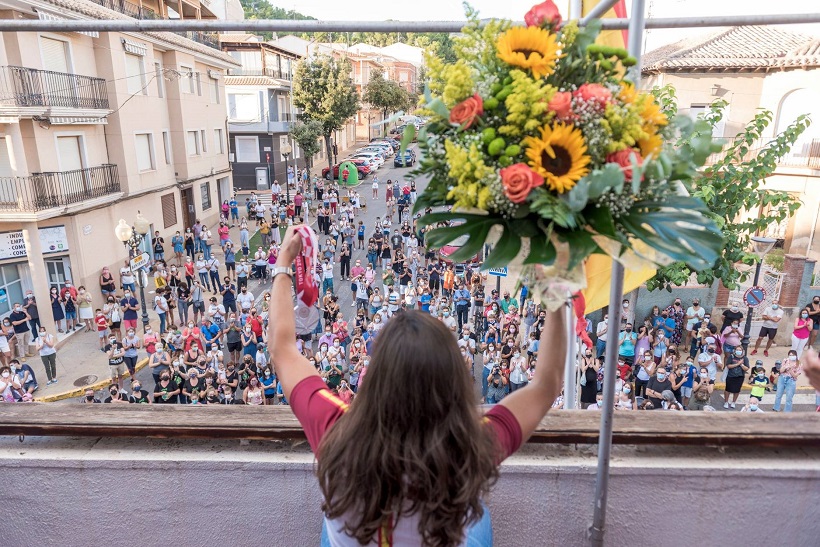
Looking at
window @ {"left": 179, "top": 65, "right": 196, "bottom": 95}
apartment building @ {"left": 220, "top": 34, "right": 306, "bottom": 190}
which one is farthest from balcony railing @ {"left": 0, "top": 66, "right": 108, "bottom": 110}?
apartment building @ {"left": 220, "top": 34, "right": 306, "bottom": 190}

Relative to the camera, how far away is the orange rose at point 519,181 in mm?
1268

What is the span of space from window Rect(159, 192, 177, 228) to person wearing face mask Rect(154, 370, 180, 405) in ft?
38.9

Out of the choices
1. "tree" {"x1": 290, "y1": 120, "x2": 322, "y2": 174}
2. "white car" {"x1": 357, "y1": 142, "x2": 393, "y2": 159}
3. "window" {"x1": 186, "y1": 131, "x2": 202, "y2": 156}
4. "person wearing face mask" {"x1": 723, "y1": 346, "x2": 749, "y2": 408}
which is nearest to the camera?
"person wearing face mask" {"x1": 723, "y1": 346, "x2": 749, "y2": 408}

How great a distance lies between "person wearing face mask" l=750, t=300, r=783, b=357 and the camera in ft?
39.5

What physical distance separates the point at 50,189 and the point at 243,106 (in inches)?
712

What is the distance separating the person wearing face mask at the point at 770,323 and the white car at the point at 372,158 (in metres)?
26.6

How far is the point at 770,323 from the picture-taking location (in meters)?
12.1

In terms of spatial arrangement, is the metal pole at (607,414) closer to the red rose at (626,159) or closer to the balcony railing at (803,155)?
the red rose at (626,159)

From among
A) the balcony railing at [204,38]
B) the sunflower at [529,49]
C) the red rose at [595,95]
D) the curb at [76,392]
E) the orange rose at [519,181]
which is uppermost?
the balcony railing at [204,38]

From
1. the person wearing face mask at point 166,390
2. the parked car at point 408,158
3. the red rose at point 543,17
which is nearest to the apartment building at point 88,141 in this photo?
the person wearing face mask at point 166,390

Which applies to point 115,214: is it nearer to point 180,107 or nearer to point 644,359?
point 180,107

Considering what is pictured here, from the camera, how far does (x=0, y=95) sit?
494 inches

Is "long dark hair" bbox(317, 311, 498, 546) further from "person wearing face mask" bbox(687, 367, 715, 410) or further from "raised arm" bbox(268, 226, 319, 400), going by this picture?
"person wearing face mask" bbox(687, 367, 715, 410)

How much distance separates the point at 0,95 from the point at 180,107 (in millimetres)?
7816
